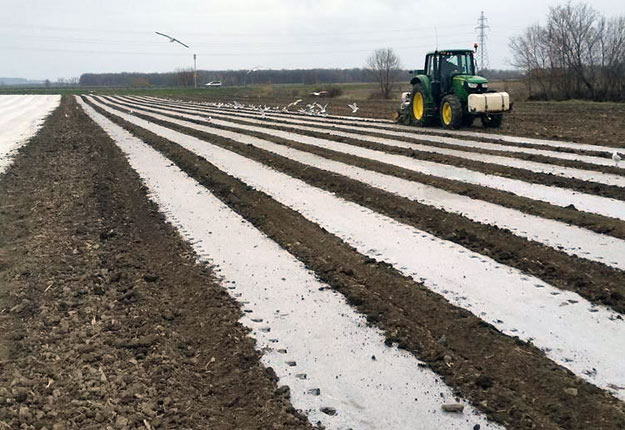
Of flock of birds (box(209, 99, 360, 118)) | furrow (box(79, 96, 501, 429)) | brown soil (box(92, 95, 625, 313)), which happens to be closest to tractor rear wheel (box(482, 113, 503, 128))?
brown soil (box(92, 95, 625, 313))

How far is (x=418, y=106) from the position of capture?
57.3ft

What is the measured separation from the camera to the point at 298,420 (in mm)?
3014

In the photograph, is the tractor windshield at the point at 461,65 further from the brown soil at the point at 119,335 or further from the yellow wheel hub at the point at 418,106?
the brown soil at the point at 119,335

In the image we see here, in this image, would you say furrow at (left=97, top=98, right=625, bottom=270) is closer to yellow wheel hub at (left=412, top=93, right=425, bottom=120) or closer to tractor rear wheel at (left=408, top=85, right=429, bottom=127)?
tractor rear wheel at (left=408, top=85, right=429, bottom=127)

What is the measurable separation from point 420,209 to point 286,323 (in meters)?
3.50

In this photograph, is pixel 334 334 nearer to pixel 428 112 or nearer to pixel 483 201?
pixel 483 201

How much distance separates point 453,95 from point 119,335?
44.6 ft

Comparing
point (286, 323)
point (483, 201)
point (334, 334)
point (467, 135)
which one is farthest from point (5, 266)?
point (467, 135)

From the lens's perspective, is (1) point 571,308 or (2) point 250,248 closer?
(1) point 571,308

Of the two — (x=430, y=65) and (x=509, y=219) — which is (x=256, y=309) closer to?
(x=509, y=219)

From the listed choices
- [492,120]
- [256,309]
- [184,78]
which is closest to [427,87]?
[492,120]

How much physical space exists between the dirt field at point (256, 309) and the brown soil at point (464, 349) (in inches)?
0.5

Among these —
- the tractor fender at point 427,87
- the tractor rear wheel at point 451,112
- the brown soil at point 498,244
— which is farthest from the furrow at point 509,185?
the tractor fender at point 427,87

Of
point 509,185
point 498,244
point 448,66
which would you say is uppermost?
point 448,66
